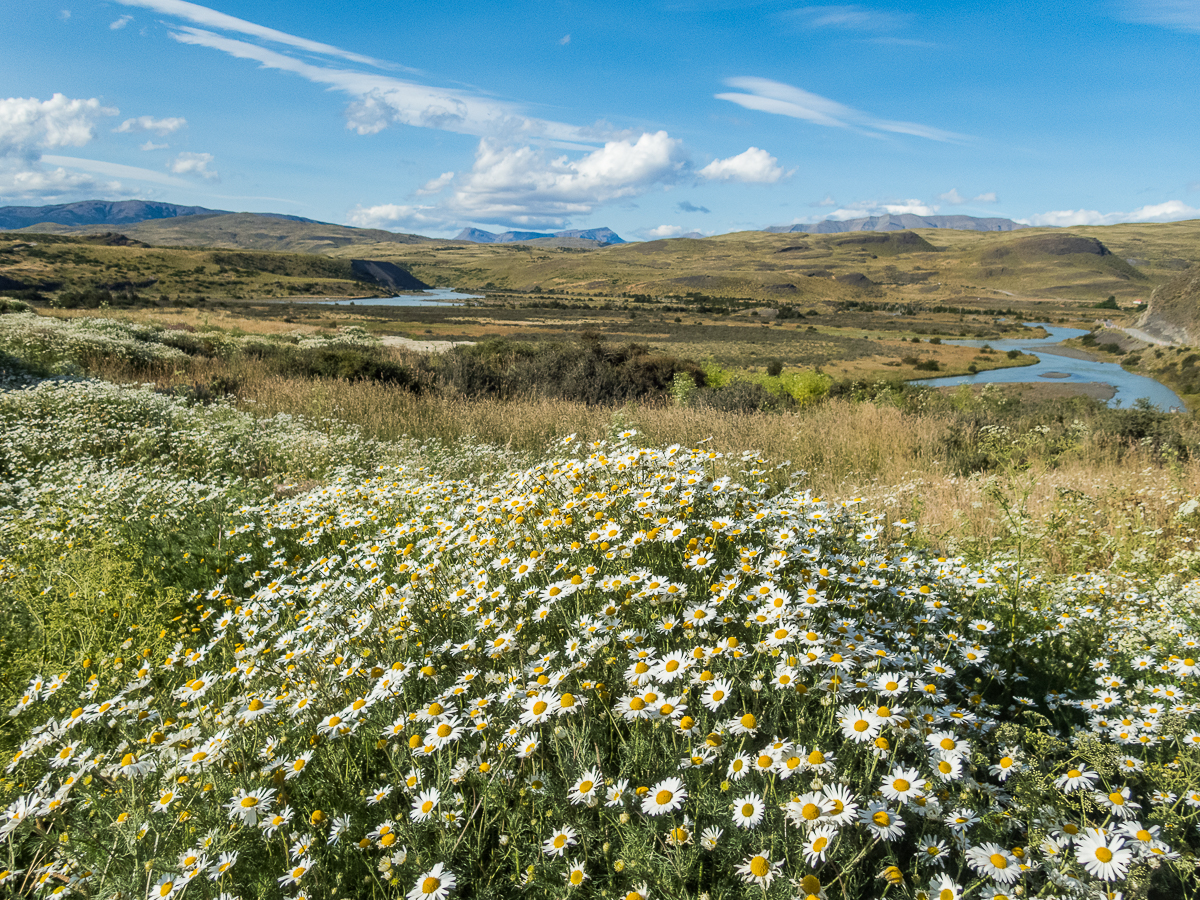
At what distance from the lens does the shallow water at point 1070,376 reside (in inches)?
751

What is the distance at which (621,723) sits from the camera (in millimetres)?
2352

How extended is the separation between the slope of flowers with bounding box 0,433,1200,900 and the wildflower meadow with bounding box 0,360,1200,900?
0.05ft

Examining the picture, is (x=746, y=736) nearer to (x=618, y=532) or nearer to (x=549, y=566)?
(x=618, y=532)

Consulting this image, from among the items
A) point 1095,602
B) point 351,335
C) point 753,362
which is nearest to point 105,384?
point 1095,602

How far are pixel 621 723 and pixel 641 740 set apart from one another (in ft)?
1.23

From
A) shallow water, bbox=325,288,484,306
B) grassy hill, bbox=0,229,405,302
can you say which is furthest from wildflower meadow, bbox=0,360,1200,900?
shallow water, bbox=325,288,484,306

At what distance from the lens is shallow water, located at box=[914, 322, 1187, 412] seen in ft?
62.6

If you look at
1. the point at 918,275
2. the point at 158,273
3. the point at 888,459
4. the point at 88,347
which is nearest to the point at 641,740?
the point at 888,459

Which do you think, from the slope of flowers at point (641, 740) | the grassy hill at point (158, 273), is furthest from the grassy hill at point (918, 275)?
the slope of flowers at point (641, 740)

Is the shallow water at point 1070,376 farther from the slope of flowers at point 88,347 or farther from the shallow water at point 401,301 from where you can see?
the shallow water at point 401,301

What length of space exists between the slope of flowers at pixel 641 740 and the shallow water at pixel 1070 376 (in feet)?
46.9

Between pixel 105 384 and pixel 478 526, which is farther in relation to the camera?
pixel 105 384

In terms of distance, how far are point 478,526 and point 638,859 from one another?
239 centimetres

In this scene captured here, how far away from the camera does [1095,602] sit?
3.98m
